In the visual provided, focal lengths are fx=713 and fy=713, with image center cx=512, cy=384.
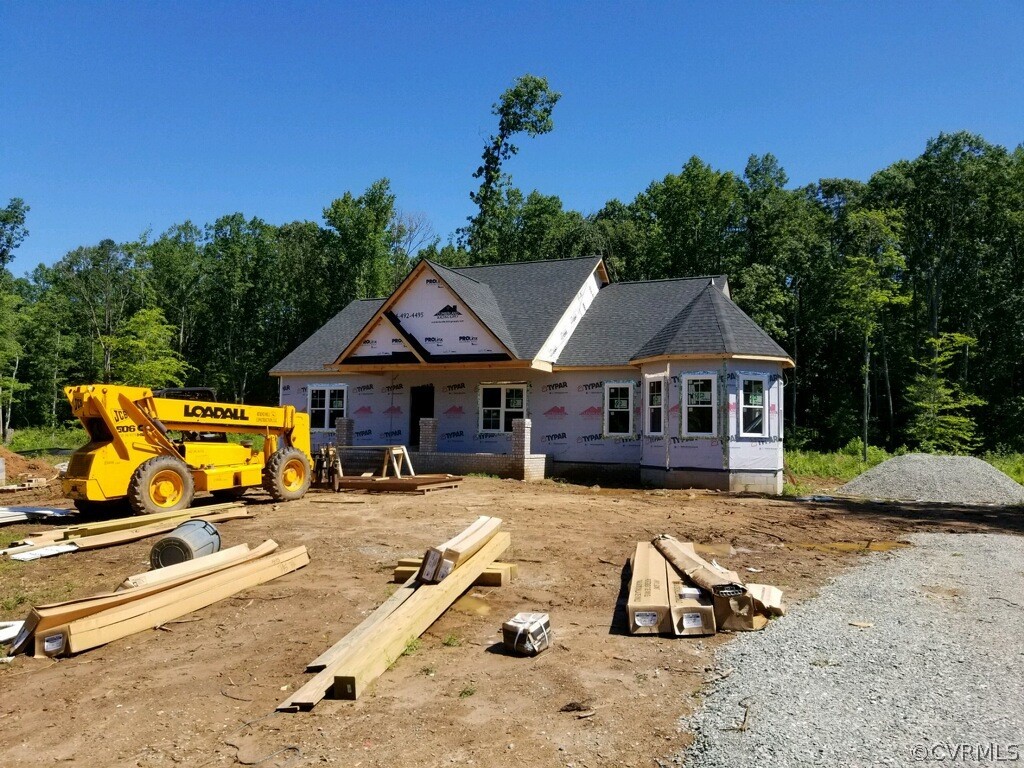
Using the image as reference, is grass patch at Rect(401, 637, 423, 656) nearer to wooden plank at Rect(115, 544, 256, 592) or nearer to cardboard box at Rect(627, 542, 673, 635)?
cardboard box at Rect(627, 542, 673, 635)

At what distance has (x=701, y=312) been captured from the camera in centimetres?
1967

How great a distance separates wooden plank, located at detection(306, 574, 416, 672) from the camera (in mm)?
5410

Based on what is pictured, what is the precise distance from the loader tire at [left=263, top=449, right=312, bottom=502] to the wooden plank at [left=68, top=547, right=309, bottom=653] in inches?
237

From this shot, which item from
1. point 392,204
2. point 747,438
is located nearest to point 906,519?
point 747,438

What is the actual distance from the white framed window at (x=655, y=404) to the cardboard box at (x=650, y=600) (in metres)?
11.6

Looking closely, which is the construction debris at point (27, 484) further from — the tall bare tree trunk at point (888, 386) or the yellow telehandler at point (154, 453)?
the tall bare tree trunk at point (888, 386)

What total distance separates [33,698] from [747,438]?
1630 cm

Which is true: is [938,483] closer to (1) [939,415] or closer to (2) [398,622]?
(1) [939,415]

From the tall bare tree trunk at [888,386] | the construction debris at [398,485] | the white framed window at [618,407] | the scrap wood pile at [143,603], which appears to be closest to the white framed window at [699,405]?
the white framed window at [618,407]

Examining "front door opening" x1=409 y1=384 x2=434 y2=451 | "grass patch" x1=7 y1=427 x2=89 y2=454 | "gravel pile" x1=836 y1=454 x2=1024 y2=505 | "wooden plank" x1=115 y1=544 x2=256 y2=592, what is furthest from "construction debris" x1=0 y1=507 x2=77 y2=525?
"grass patch" x1=7 y1=427 x2=89 y2=454

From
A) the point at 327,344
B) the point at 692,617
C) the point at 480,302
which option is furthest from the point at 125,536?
the point at 327,344

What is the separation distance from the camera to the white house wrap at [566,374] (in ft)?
60.7

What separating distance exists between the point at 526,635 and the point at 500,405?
648 inches

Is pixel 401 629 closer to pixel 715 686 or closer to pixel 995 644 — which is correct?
pixel 715 686
